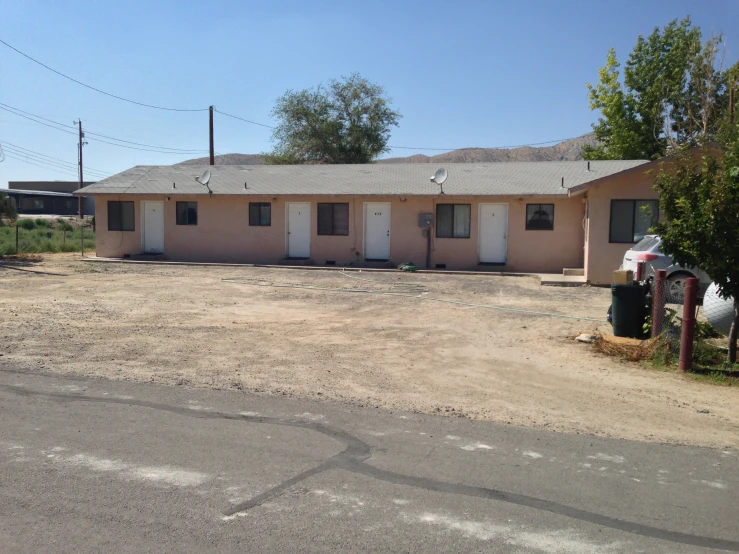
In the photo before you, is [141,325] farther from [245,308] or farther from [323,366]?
[323,366]

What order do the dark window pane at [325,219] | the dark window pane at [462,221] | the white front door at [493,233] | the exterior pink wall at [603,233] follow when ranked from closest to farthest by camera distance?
the exterior pink wall at [603,233]
the white front door at [493,233]
the dark window pane at [462,221]
the dark window pane at [325,219]

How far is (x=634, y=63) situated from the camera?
128ft

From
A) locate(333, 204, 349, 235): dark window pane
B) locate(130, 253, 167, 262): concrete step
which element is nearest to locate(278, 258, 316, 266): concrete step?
locate(333, 204, 349, 235): dark window pane

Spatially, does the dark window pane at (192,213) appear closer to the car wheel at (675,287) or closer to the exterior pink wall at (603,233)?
the exterior pink wall at (603,233)

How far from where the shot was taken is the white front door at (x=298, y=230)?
86.6 ft

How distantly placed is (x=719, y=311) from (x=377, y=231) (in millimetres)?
16084

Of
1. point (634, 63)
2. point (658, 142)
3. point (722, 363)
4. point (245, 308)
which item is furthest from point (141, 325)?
point (634, 63)

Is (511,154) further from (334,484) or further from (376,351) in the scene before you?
(334,484)

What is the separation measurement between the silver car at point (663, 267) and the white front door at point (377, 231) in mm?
10981

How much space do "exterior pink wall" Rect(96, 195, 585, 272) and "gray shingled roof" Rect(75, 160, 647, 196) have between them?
1.19ft

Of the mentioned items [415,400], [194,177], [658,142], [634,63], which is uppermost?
[634,63]

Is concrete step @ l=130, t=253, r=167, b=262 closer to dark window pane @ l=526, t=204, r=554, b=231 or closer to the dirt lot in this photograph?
the dirt lot

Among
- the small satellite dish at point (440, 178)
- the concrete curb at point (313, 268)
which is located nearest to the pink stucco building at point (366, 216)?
the small satellite dish at point (440, 178)

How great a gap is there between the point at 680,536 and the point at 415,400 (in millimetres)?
3505
